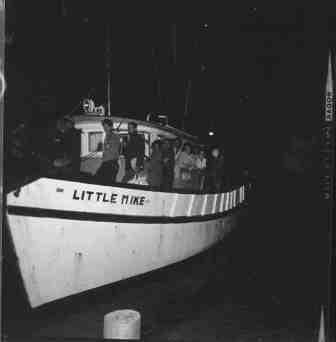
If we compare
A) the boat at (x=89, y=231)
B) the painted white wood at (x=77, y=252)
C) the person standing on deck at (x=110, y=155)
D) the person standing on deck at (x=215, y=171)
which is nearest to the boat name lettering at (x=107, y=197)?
the boat at (x=89, y=231)

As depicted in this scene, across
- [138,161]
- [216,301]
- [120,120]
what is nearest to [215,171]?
[120,120]

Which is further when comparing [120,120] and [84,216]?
[120,120]

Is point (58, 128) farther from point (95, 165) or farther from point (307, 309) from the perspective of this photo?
point (307, 309)

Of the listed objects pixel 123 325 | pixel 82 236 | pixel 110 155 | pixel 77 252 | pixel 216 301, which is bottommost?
pixel 216 301

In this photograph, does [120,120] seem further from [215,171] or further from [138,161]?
[215,171]

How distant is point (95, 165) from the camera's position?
8.10 meters

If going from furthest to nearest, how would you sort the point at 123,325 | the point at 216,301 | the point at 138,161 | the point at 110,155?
the point at 138,161, the point at 110,155, the point at 216,301, the point at 123,325

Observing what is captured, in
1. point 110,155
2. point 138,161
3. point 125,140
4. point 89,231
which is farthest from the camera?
point 125,140

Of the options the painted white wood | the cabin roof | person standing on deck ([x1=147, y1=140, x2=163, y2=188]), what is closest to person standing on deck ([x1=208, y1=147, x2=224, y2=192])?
the cabin roof

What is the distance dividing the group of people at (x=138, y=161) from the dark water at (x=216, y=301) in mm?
1450

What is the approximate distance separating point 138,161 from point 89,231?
207 centimetres

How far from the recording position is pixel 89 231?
5914 millimetres

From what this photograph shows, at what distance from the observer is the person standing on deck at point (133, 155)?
25.0 ft

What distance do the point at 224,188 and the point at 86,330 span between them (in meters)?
5.29
